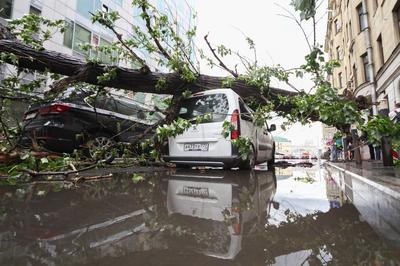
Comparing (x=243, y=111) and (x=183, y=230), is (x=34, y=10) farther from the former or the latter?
(x=183, y=230)

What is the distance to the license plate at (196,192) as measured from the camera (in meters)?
3.24

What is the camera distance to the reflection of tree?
1.46 m

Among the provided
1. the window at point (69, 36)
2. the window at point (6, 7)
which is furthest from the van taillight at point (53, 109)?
the window at point (69, 36)

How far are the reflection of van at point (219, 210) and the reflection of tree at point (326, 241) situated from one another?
14 cm

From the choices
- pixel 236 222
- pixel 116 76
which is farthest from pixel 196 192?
pixel 116 76

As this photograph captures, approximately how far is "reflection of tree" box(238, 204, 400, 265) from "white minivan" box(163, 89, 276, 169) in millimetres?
3070

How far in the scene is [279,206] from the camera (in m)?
2.77

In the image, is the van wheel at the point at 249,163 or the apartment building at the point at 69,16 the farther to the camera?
the apartment building at the point at 69,16

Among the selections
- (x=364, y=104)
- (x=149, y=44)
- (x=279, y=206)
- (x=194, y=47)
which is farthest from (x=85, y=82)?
(x=364, y=104)

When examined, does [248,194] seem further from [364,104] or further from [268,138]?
[268,138]

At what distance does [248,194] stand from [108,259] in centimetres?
216

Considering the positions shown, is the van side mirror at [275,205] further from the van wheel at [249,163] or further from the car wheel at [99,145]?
the car wheel at [99,145]

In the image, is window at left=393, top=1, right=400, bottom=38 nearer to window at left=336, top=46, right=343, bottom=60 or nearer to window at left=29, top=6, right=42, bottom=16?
window at left=336, top=46, right=343, bottom=60

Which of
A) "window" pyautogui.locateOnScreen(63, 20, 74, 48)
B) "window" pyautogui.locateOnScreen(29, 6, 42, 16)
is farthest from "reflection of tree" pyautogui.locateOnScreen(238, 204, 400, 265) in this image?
"window" pyautogui.locateOnScreen(63, 20, 74, 48)
